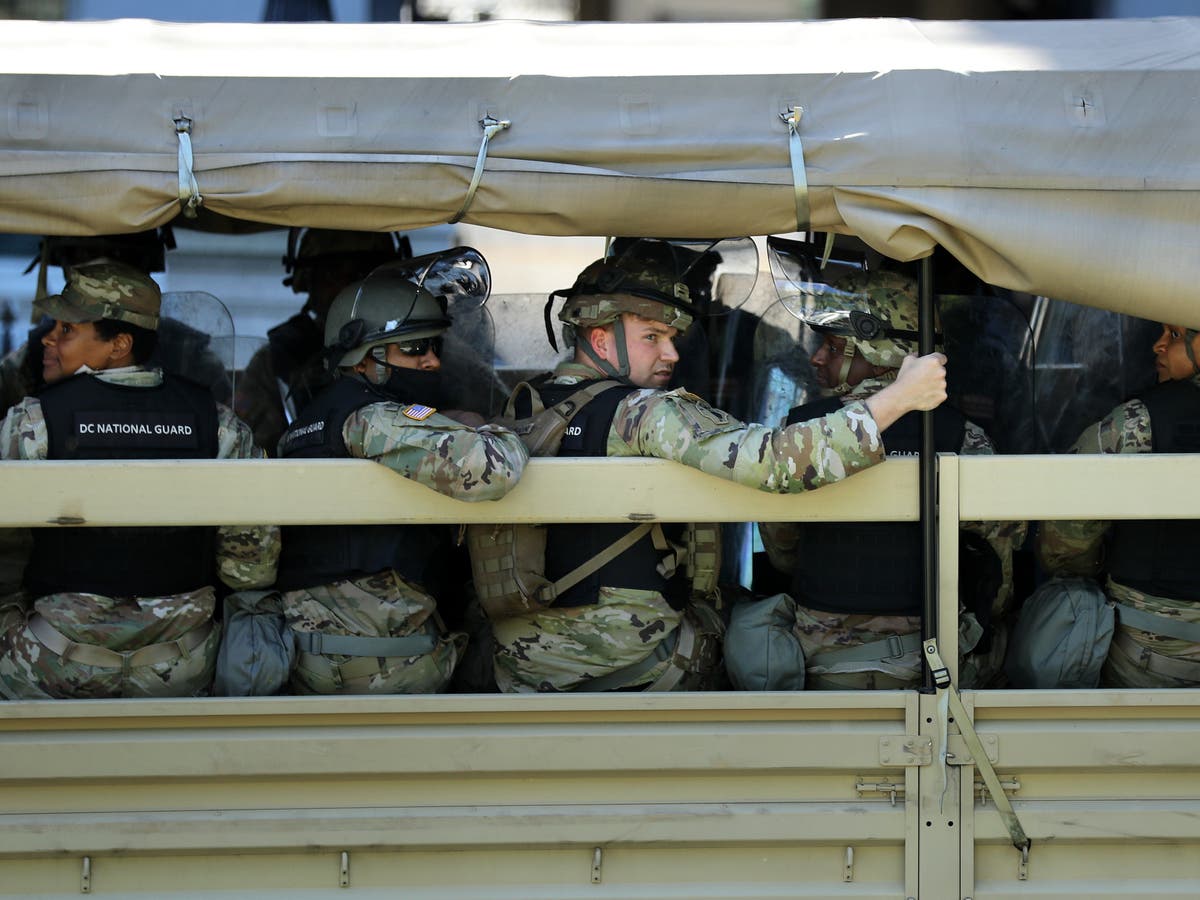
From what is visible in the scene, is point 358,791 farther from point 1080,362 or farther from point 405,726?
point 1080,362

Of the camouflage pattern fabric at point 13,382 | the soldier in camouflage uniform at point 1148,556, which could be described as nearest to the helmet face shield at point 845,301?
the soldier in camouflage uniform at point 1148,556

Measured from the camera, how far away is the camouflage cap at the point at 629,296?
3.06 m

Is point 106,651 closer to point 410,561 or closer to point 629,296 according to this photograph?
point 410,561

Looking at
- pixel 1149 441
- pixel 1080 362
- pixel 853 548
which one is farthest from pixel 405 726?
pixel 1080 362

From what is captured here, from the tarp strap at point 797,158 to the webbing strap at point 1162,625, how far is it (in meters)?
1.25

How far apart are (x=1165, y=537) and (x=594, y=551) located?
4.27ft

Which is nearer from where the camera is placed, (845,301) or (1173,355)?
(845,301)

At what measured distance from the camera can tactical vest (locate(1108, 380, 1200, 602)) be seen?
2.96 metres

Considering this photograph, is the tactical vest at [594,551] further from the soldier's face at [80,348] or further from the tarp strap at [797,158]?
the soldier's face at [80,348]

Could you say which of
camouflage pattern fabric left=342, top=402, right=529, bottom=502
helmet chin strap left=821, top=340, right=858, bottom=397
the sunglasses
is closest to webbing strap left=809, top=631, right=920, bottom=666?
helmet chin strap left=821, top=340, right=858, bottom=397

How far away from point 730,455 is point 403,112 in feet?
3.04

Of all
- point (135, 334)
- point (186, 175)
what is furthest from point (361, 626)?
point (186, 175)

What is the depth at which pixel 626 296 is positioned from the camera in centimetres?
306

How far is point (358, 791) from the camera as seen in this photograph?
103 inches
